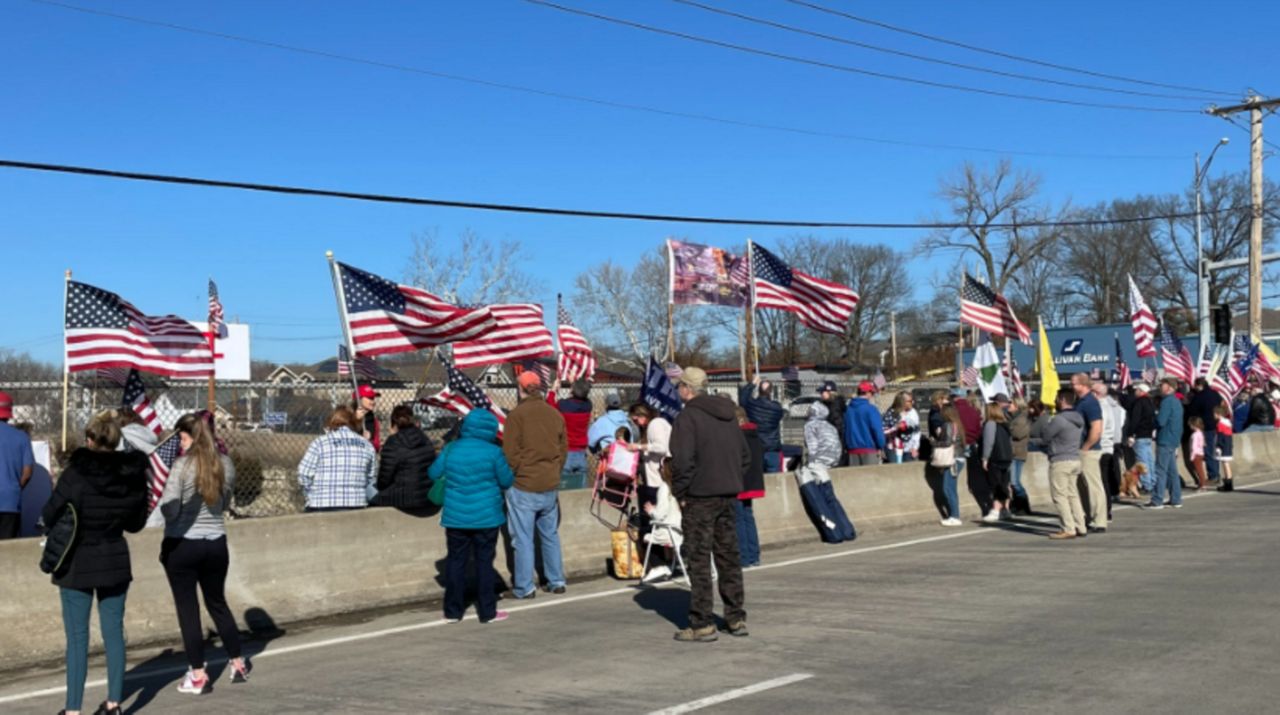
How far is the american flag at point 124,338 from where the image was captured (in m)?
12.2

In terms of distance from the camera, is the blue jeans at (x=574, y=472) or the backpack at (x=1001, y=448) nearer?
the blue jeans at (x=574, y=472)

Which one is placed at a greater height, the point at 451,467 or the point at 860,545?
the point at 451,467

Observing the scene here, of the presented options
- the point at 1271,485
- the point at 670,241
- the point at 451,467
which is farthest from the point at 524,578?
the point at 1271,485

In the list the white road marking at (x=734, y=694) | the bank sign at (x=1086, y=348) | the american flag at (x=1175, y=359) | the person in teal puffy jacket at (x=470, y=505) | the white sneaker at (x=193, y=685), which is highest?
the bank sign at (x=1086, y=348)

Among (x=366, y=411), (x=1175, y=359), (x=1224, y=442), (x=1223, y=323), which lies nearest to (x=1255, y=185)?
(x=1223, y=323)

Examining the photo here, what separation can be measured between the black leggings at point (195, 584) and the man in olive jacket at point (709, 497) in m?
3.13

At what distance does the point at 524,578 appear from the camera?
11.0m

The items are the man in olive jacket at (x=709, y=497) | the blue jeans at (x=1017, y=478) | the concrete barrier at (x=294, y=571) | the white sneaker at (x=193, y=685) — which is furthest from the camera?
the blue jeans at (x=1017, y=478)

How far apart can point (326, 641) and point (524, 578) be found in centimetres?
224

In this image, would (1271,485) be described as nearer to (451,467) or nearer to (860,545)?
(860,545)

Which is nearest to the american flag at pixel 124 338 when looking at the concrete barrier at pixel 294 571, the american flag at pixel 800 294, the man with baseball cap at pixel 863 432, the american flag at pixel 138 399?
the american flag at pixel 138 399

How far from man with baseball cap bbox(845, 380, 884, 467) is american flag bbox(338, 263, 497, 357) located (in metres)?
5.85

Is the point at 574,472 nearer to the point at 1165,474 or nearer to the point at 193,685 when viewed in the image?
the point at 193,685

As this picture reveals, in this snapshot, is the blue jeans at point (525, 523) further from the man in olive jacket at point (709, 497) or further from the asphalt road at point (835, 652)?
the man in olive jacket at point (709, 497)
